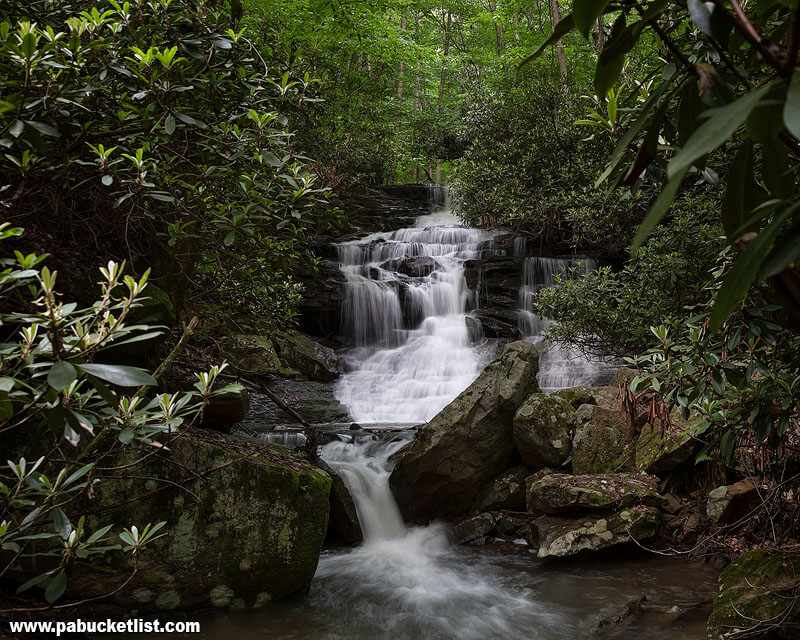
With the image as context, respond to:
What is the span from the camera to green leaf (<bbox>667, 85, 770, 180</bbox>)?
628mm

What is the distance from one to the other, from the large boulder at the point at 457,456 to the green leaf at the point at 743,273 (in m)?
5.64

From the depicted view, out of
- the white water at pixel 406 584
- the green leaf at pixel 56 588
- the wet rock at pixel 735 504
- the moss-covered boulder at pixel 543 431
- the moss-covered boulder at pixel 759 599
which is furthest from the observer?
the moss-covered boulder at pixel 543 431

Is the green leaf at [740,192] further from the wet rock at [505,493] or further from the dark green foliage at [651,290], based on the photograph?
the wet rock at [505,493]

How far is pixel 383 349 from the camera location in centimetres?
1167

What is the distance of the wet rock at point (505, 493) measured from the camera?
20.1 feet

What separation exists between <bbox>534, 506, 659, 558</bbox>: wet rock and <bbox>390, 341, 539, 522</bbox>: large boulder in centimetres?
135

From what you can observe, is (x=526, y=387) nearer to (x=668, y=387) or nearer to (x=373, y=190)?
(x=668, y=387)

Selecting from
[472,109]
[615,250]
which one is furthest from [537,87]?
[615,250]

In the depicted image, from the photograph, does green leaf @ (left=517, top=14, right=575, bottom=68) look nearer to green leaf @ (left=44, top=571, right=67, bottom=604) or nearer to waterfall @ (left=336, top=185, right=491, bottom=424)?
green leaf @ (left=44, top=571, right=67, bottom=604)

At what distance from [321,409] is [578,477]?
4798mm

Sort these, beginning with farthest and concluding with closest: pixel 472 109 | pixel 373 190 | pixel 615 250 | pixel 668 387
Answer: pixel 373 190, pixel 472 109, pixel 615 250, pixel 668 387

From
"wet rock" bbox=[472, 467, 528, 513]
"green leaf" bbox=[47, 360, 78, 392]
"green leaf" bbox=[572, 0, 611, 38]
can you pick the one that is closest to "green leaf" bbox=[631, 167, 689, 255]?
"green leaf" bbox=[572, 0, 611, 38]

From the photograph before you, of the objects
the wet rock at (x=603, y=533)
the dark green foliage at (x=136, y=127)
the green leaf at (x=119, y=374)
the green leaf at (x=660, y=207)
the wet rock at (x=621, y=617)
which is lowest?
the wet rock at (x=621, y=617)

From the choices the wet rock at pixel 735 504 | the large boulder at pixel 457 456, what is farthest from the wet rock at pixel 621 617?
the large boulder at pixel 457 456
